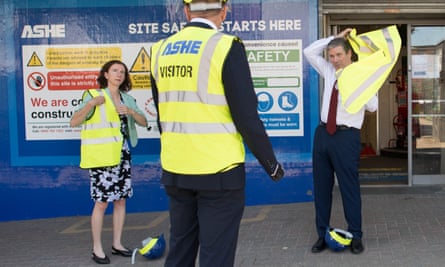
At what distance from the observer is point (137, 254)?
507 cm

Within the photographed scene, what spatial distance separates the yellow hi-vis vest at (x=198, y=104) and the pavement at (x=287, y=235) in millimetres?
2224

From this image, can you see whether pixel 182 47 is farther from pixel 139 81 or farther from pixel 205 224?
pixel 139 81

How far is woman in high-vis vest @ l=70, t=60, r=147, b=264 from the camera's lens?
15.5 ft

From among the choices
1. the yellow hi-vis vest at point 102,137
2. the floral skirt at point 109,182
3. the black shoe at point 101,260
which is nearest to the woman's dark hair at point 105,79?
the yellow hi-vis vest at point 102,137

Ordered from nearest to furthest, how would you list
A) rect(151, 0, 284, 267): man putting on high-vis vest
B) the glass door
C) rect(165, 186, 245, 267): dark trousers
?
1. rect(151, 0, 284, 267): man putting on high-vis vest
2. rect(165, 186, 245, 267): dark trousers
3. the glass door

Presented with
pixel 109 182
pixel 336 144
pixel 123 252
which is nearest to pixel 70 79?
pixel 109 182

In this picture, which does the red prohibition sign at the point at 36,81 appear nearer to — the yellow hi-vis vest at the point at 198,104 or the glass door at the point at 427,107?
the yellow hi-vis vest at the point at 198,104

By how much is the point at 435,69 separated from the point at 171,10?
4100mm

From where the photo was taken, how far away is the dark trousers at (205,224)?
277 centimetres

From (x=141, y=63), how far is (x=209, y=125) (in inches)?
162

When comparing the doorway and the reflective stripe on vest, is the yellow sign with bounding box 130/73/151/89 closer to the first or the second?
the reflective stripe on vest

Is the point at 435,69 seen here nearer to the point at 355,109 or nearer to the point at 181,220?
the point at 355,109

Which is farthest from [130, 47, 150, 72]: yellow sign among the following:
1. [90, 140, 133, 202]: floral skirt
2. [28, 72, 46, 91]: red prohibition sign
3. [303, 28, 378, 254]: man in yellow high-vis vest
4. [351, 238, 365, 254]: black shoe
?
[351, 238, 365, 254]: black shoe

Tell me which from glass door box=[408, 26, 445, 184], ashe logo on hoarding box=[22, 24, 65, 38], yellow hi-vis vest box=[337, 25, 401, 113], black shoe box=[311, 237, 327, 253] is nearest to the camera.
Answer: yellow hi-vis vest box=[337, 25, 401, 113]
